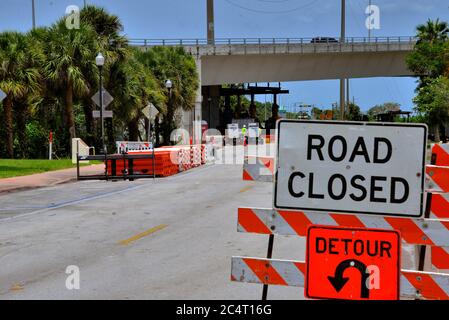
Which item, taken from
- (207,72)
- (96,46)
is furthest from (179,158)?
(207,72)

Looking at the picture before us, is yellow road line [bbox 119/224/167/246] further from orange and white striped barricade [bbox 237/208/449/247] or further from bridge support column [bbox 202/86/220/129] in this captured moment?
bridge support column [bbox 202/86/220/129]

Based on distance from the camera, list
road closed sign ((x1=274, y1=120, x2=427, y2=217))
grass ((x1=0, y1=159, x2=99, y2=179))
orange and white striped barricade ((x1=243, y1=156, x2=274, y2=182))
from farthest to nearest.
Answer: grass ((x1=0, y1=159, x2=99, y2=179)), orange and white striped barricade ((x1=243, y1=156, x2=274, y2=182)), road closed sign ((x1=274, y1=120, x2=427, y2=217))

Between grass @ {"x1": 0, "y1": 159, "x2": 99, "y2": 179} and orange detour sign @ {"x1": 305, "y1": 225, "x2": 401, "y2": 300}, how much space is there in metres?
20.7

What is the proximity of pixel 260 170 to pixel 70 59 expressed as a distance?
28335 mm

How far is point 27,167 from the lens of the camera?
2770 cm

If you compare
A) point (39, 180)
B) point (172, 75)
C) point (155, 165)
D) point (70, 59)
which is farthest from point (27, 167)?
point (172, 75)

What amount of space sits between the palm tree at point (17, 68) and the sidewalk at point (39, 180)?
736cm

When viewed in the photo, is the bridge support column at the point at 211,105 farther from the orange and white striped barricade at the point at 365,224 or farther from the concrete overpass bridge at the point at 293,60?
the orange and white striped barricade at the point at 365,224

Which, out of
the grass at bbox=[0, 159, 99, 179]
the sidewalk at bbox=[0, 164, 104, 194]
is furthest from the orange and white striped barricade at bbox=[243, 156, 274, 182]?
the grass at bbox=[0, 159, 99, 179]

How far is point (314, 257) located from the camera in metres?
5.08

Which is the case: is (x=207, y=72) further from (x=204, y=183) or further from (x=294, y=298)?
(x=294, y=298)

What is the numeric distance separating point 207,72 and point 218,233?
158 ft

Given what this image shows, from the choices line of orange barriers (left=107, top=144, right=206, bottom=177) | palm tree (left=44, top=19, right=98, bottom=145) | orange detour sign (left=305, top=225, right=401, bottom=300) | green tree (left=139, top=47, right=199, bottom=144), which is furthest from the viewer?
green tree (left=139, top=47, right=199, bottom=144)

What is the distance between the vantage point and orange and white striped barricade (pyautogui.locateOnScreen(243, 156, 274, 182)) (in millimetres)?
5711
